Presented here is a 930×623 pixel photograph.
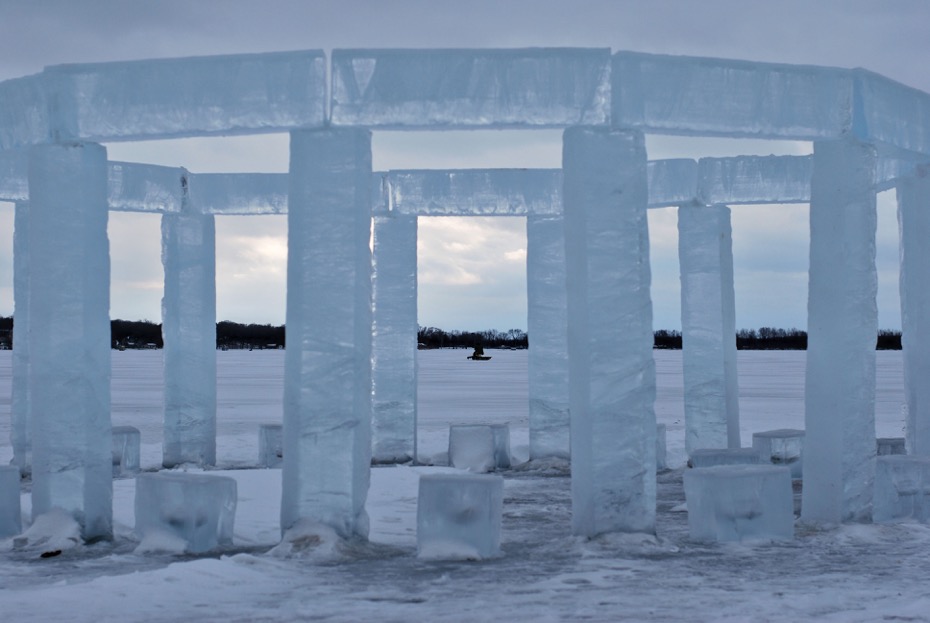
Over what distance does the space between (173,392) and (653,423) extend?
8189 millimetres

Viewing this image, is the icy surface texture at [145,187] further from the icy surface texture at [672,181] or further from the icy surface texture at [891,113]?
the icy surface texture at [891,113]

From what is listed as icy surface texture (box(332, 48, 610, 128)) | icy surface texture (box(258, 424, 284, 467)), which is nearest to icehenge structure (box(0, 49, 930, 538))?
icy surface texture (box(332, 48, 610, 128))

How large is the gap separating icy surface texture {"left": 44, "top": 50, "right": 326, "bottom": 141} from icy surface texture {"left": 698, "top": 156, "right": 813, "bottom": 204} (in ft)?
23.7

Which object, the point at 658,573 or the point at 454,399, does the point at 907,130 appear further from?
the point at 454,399

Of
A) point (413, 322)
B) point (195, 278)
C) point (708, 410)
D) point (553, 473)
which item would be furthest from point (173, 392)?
point (708, 410)

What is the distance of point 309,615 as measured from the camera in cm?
605

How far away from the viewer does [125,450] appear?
44.9 ft

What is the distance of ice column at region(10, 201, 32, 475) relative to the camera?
44.2ft

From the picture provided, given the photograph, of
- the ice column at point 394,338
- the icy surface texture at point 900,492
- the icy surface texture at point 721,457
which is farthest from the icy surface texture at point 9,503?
the icy surface texture at point 900,492

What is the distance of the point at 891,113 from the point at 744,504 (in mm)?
3732

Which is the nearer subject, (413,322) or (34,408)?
(34,408)

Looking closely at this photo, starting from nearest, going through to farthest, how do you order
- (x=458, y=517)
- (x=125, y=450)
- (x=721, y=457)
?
1. (x=458, y=517)
2. (x=721, y=457)
3. (x=125, y=450)

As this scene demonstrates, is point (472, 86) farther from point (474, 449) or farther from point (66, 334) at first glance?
point (474, 449)

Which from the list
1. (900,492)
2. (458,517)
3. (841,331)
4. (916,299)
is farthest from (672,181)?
(458,517)
